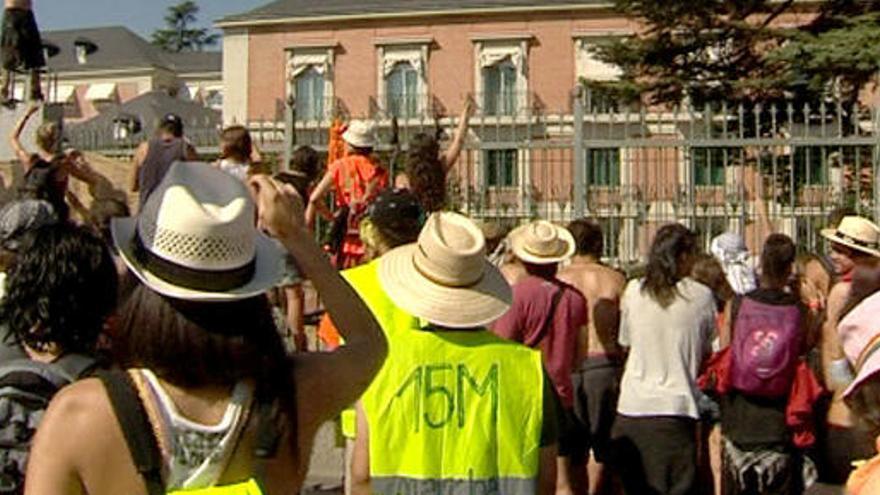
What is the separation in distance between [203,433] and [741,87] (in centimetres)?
3073

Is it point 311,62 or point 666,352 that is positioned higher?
point 311,62

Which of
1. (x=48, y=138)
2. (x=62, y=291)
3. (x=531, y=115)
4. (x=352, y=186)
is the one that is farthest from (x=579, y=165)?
(x=62, y=291)

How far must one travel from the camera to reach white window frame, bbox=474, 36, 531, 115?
59.8 metres

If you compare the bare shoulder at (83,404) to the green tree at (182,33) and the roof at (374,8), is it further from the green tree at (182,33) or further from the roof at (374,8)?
the green tree at (182,33)

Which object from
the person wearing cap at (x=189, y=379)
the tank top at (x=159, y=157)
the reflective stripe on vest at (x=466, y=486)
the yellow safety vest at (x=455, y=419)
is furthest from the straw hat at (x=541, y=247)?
the person wearing cap at (x=189, y=379)

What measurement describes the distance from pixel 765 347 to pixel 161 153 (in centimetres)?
507

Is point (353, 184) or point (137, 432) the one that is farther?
point (353, 184)

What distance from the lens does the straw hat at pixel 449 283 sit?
14.5 feet

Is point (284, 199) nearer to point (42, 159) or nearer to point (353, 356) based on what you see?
point (353, 356)

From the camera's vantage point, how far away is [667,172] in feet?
50.8

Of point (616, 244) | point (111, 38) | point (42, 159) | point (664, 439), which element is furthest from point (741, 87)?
point (111, 38)

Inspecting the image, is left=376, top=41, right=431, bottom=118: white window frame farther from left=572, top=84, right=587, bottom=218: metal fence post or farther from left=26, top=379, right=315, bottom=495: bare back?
left=26, top=379, right=315, bottom=495: bare back

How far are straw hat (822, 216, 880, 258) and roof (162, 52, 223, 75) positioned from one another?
3760 inches

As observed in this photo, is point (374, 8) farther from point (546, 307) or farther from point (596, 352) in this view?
point (546, 307)
